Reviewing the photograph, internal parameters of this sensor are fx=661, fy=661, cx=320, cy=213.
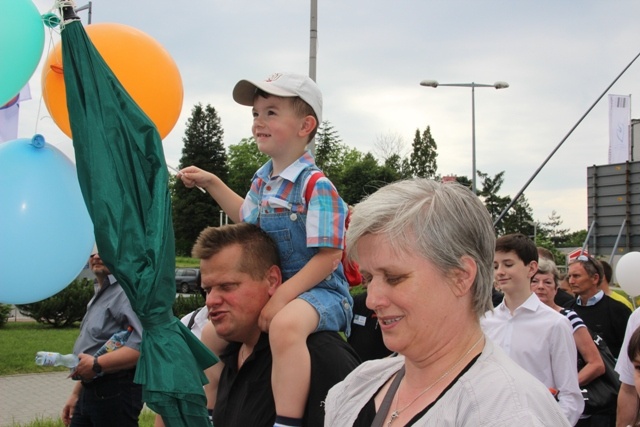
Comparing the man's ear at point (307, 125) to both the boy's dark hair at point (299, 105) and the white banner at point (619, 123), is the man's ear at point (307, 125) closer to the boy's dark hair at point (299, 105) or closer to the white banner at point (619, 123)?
the boy's dark hair at point (299, 105)

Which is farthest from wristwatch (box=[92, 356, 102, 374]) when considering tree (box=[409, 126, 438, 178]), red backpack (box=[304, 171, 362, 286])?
tree (box=[409, 126, 438, 178])

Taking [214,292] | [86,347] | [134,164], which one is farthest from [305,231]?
[86,347]

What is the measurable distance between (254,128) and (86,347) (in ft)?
→ 9.42

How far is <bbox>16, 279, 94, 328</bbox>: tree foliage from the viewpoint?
16281mm

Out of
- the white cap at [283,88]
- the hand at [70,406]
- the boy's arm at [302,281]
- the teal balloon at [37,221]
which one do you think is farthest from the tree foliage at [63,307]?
the boy's arm at [302,281]

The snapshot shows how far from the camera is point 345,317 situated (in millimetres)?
2811

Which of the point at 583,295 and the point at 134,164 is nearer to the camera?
the point at 134,164

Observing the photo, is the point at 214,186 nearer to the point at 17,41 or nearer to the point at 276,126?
the point at 276,126

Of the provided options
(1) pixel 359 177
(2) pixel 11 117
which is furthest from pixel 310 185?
(1) pixel 359 177

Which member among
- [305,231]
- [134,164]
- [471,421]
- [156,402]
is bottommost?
[156,402]

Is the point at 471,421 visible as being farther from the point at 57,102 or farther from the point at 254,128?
the point at 57,102

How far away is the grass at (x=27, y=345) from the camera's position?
37.1ft

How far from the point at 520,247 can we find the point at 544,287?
181 cm

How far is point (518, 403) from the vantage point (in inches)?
59.4
